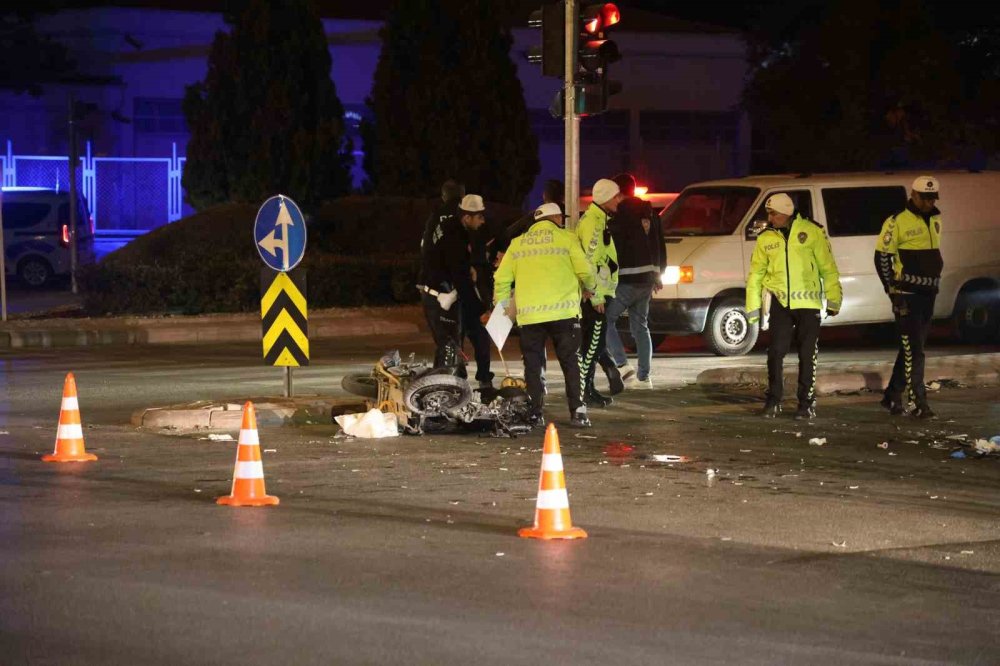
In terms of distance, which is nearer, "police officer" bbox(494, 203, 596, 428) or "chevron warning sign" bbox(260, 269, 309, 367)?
"police officer" bbox(494, 203, 596, 428)

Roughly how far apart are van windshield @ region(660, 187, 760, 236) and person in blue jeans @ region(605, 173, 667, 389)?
294 centimetres

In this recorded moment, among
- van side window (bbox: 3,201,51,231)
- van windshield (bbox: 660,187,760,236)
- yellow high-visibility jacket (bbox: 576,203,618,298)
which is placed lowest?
yellow high-visibility jacket (bbox: 576,203,618,298)

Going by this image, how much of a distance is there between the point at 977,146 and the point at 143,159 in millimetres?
17044

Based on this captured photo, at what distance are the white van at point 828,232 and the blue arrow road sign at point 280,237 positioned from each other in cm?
515

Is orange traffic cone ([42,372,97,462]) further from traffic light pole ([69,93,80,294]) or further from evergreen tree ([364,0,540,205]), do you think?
evergreen tree ([364,0,540,205])

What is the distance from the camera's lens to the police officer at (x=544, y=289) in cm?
1238

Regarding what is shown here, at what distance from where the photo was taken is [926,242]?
43.6ft

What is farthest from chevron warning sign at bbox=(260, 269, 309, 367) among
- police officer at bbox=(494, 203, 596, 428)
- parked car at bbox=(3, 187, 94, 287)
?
parked car at bbox=(3, 187, 94, 287)

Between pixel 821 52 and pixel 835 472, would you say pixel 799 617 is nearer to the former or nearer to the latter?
pixel 835 472

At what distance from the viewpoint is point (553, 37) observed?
15609 millimetres

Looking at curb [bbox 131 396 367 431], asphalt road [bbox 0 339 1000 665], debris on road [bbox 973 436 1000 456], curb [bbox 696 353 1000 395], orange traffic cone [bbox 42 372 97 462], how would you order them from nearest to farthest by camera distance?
asphalt road [bbox 0 339 1000 665], orange traffic cone [bbox 42 372 97 462], debris on road [bbox 973 436 1000 456], curb [bbox 131 396 367 431], curb [bbox 696 353 1000 395]

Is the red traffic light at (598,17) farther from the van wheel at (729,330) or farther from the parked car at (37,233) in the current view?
the parked car at (37,233)

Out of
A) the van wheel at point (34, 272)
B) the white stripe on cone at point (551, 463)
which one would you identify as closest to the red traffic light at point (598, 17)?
the white stripe on cone at point (551, 463)

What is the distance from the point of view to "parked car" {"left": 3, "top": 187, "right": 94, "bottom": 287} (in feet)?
101
